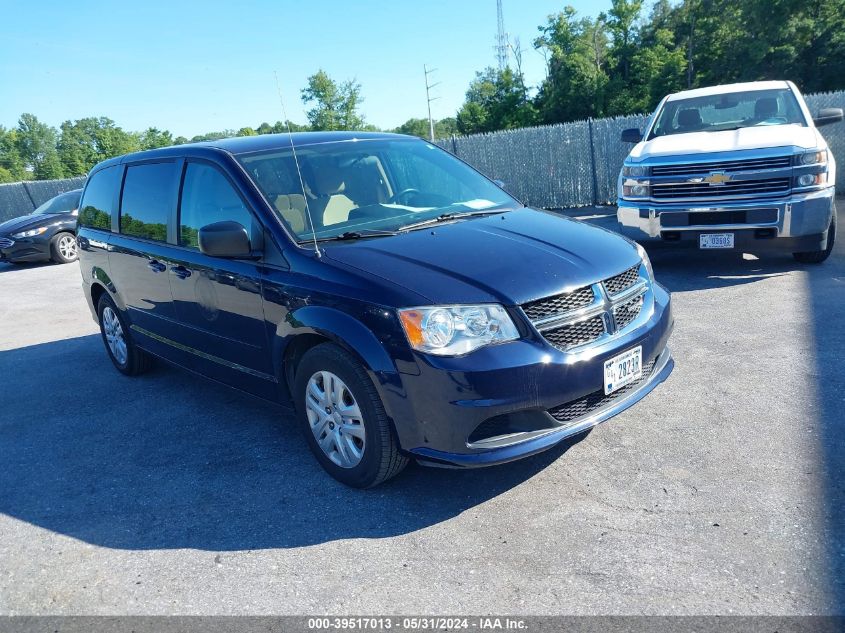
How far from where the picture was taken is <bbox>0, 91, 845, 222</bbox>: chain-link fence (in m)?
15.1

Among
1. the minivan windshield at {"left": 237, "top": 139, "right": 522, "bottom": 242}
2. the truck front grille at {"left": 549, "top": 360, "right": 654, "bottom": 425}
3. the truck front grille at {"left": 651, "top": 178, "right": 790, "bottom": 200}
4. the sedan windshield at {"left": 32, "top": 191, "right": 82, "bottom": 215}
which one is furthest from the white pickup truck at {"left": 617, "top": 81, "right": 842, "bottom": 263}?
the sedan windshield at {"left": 32, "top": 191, "right": 82, "bottom": 215}

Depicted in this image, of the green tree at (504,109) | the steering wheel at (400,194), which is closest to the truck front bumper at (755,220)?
the steering wheel at (400,194)

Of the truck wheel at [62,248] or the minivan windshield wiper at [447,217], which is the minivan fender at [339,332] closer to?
the minivan windshield wiper at [447,217]

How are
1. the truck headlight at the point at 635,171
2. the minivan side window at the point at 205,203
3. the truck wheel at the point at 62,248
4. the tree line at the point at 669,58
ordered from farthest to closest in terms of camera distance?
the tree line at the point at 669,58 → the truck wheel at the point at 62,248 → the truck headlight at the point at 635,171 → the minivan side window at the point at 205,203

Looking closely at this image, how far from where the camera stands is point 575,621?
2.44 metres

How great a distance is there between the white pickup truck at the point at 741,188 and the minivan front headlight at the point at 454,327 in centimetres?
480

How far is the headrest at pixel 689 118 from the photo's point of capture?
26.8 feet

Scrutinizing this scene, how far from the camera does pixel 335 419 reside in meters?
3.51

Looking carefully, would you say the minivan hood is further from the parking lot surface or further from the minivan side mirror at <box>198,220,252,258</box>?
the parking lot surface

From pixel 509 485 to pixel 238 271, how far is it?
194 cm

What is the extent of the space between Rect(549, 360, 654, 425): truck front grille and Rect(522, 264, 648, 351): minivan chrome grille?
0.28m

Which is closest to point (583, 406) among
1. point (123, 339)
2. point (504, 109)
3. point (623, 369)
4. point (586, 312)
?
point (623, 369)

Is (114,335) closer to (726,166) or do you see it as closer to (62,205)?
(726,166)

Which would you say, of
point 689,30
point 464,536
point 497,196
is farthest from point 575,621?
point 689,30
